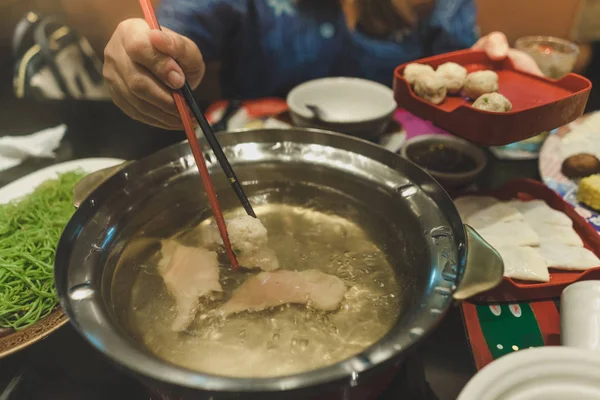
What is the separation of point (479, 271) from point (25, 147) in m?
2.01

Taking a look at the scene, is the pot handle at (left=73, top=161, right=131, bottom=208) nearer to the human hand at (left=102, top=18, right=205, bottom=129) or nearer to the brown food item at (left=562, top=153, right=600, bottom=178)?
the human hand at (left=102, top=18, right=205, bottom=129)

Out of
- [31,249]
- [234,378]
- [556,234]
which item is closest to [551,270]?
[556,234]

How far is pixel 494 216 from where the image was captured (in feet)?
4.82

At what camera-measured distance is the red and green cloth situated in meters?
1.13

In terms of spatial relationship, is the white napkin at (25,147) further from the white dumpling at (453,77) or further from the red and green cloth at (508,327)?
the red and green cloth at (508,327)

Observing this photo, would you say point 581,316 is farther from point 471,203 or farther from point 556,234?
point 471,203

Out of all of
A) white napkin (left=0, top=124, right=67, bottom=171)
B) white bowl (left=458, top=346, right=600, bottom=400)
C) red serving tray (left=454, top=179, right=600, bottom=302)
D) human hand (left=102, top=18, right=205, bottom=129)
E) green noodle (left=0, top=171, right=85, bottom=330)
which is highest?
human hand (left=102, top=18, right=205, bottom=129)

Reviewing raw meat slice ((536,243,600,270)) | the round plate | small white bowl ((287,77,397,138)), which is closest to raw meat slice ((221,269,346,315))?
raw meat slice ((536,243,600,270))

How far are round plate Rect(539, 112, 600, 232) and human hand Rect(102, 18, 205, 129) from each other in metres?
1.48

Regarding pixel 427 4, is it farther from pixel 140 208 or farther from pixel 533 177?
pixel 140 208

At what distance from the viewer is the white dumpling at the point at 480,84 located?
143cm

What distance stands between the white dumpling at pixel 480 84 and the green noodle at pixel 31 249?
1474mm

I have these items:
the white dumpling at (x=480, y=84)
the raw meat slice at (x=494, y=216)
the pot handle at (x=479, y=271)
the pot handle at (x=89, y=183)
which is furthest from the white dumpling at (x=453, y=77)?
the pot handle at (x=89, y=183)

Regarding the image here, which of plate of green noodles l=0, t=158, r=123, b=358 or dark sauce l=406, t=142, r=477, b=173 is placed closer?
plate of green noodles l=0, t=158, r=123, b=358
